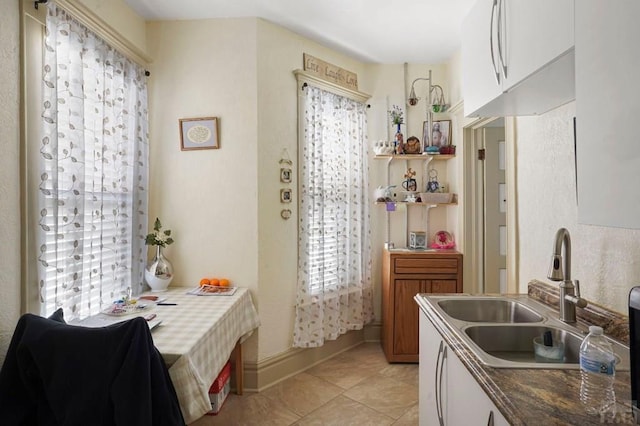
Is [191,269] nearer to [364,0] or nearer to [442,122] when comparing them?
[364,0]

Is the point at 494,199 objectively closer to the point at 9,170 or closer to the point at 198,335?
the point at 198,335

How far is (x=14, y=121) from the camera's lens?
4.98ft

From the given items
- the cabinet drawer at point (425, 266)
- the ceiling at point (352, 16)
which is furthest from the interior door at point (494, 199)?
the ceiling at point (352, 16)

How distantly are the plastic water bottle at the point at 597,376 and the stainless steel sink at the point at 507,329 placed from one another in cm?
10

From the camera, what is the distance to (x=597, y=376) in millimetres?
929

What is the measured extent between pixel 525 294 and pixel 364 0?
6.88ft

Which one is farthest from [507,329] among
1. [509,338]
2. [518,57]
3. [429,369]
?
[518,57]

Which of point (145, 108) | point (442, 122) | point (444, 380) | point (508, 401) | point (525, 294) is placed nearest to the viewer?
point (508, 401)

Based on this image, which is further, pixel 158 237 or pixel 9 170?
pixel 158 237

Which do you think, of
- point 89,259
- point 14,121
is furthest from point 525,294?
point 14,121

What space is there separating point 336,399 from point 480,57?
2300 millimetres

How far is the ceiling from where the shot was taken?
2398 millimetres

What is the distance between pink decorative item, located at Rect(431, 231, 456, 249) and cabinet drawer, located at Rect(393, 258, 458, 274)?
27 cm

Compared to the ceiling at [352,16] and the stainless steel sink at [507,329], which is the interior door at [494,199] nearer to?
the ceiling at [352,16]
